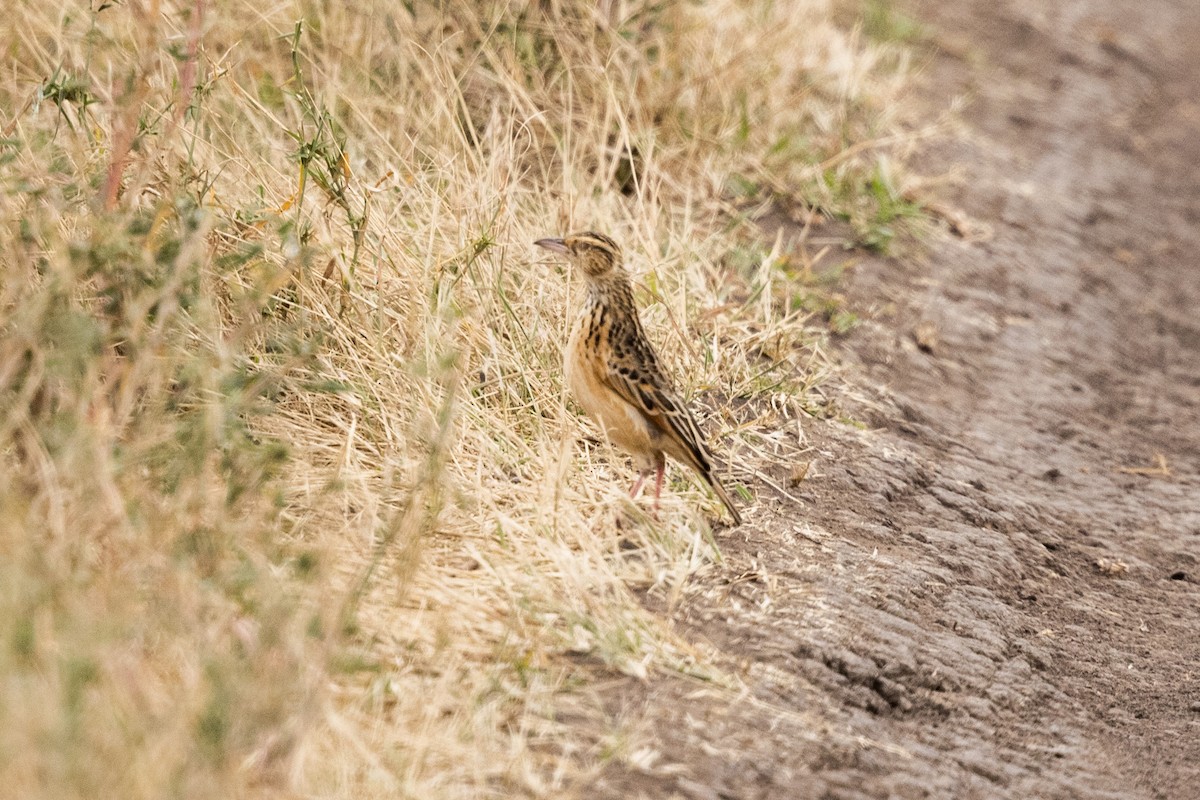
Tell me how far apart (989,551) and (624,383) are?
1.60 metres

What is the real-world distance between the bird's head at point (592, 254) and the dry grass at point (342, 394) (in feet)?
1.51

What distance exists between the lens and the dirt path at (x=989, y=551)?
12.8 feet

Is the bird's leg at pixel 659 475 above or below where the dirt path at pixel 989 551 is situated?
above

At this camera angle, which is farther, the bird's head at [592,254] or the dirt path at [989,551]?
the bird's head at [592,254]

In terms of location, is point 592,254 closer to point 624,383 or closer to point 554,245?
point 554,245

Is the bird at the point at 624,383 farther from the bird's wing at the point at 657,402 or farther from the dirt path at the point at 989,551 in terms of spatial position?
the dirt path at the point at 989,551

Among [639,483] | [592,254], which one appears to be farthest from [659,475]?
[592,254]

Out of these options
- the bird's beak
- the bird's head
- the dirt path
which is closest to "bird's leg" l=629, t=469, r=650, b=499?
the dirt path

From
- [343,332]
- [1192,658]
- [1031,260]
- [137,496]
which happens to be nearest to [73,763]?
[137,496]

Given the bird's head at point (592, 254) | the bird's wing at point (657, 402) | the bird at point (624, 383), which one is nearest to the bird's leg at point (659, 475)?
the bird at point (624, 383)

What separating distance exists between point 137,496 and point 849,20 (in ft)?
28.0

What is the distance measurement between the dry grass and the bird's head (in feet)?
1.51

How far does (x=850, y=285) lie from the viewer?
7.17 metres

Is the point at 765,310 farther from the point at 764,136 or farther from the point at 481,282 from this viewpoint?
the point at 764,136
